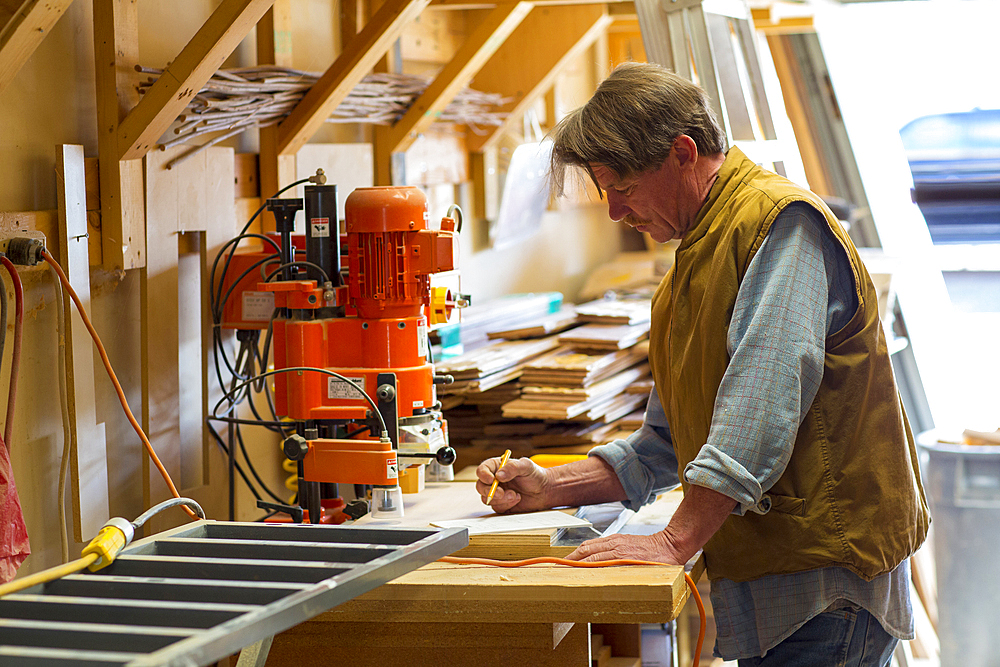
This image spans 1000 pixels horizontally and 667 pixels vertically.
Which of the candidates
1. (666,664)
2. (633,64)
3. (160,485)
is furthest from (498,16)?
(666,664)

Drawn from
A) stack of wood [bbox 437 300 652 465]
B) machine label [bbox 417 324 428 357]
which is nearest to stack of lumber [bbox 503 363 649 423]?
stack of wood [bbox 437 300 652 465]

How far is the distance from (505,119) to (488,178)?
25cm

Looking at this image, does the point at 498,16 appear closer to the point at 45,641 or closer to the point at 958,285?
the point at 45,641

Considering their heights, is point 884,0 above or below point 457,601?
above

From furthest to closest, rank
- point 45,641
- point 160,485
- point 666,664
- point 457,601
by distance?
1. point 666,664
2. point 160,485
3. point 457,601
4. point 45,641

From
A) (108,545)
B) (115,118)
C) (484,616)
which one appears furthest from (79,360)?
(484,616)

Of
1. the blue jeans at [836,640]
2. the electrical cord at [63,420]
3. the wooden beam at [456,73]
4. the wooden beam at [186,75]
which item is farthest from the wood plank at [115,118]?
the blue jeans at [836,640]

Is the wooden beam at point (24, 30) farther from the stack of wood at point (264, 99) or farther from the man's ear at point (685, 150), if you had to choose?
the man's ear at point (685, 150)

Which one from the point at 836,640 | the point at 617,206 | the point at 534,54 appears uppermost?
the point at 534,54

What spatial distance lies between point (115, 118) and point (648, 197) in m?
1.11

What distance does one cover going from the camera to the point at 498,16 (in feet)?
10.1

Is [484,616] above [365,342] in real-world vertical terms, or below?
below

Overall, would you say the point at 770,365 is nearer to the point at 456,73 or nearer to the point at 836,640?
the point at 836,640

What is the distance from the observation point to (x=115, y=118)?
2.07 meters
